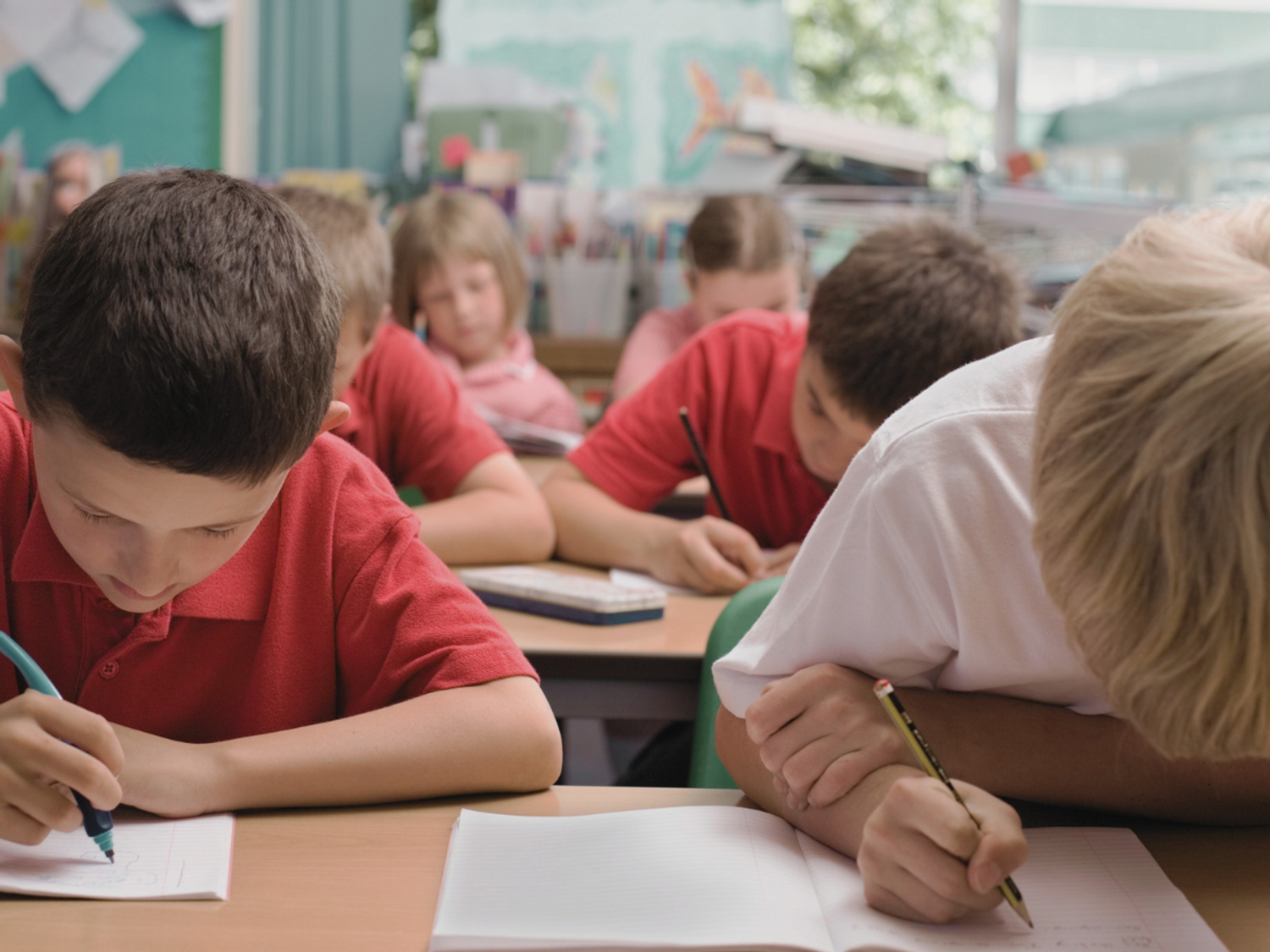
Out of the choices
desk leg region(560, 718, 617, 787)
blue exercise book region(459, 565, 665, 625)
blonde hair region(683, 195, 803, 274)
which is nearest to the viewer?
blue exercise book region(459, 565, 665, 625)

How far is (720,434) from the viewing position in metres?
1.80

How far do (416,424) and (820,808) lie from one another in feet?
3.72

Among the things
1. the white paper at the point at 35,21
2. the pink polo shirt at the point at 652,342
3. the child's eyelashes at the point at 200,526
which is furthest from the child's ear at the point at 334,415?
the white paper at the point at 35,21

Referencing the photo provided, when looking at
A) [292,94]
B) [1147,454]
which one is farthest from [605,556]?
[292,94]

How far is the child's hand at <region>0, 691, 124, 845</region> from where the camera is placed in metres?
0.69

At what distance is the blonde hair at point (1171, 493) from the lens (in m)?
0.54

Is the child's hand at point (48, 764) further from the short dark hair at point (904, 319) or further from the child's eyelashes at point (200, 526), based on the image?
the short dark hair at point (904, 319)

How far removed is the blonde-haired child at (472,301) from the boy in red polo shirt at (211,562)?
1798 millimetres

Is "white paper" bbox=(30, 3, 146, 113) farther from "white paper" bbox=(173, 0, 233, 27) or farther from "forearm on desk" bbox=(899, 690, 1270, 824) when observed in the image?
"forearm on desk" bbox=(899, 690, 1270, 824)

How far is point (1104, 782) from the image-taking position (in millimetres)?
817

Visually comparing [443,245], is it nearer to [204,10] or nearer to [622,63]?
[204,10]

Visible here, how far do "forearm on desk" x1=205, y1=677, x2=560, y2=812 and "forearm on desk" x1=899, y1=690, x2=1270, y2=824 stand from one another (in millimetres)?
262

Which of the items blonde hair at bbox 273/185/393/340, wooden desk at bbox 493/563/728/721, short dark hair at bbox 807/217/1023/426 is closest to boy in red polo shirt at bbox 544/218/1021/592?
short dark hair at bbox 807/217/1023/426

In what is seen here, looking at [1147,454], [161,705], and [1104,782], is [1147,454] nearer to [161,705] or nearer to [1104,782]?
[1104,782]
